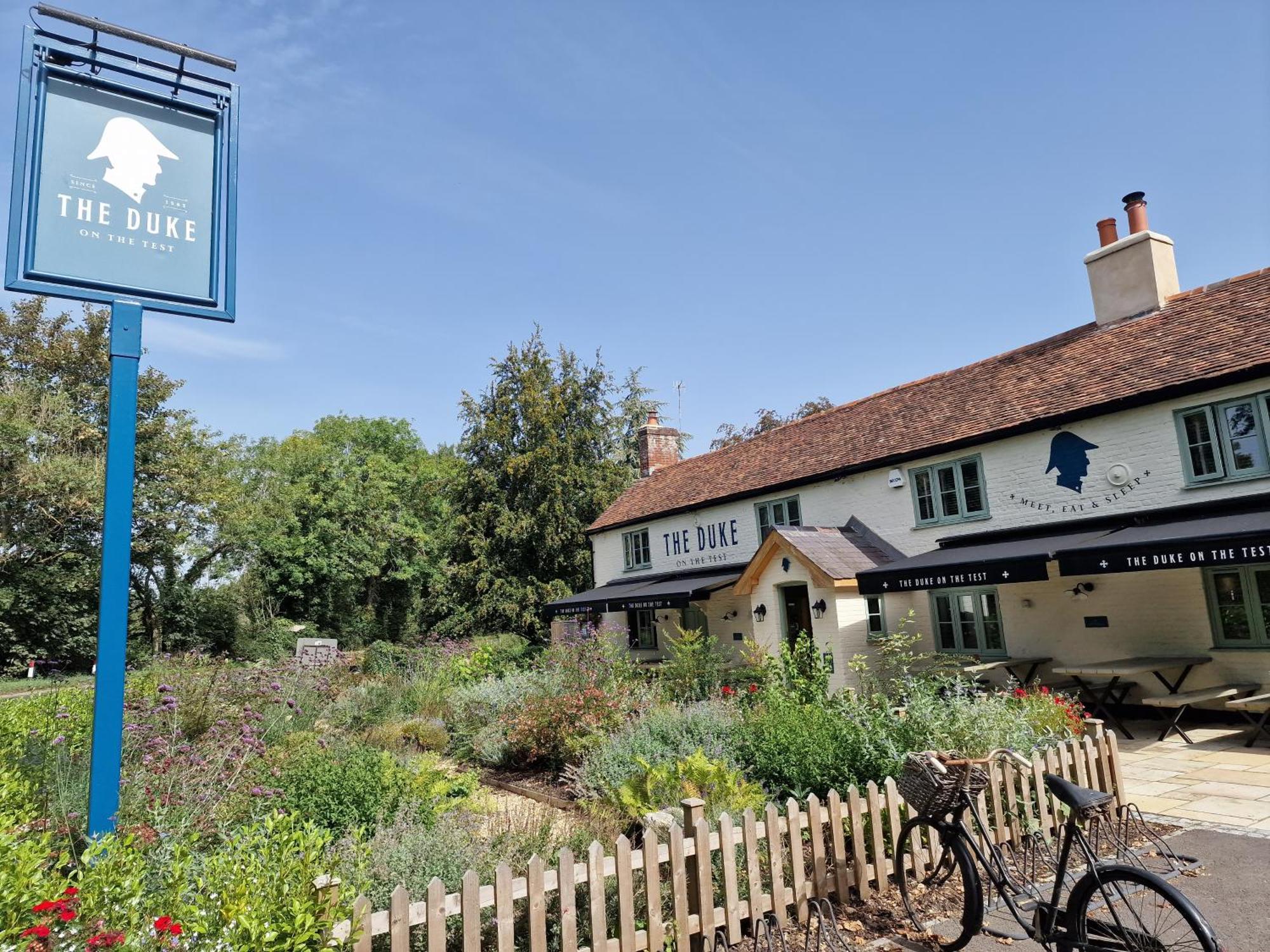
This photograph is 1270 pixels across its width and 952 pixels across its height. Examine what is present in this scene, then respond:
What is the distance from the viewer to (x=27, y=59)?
489 centimetres

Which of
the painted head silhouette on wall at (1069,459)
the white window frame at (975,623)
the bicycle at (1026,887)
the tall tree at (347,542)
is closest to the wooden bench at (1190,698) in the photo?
the white window frame at (975,623)

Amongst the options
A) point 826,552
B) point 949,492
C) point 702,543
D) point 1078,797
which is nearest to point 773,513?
point 702,543

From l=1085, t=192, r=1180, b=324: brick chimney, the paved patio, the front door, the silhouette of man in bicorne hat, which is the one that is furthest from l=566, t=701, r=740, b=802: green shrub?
l=1085, t=192, r=1180, b=324: brick chimney

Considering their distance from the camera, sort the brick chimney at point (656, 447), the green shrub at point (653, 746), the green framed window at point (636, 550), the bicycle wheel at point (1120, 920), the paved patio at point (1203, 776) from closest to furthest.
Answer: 1. the bicycle wheel at point (1120, 920)
2. the paved patio at point (1203, 776)
3. the green shrub at point (653, 746)
4. the green framed window at point (636, 550)
5. the brick chimney at point (656, 447)

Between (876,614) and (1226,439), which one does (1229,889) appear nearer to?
(1226,439)

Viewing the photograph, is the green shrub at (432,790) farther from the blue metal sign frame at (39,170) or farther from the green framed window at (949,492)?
the green framed window at (949,492)

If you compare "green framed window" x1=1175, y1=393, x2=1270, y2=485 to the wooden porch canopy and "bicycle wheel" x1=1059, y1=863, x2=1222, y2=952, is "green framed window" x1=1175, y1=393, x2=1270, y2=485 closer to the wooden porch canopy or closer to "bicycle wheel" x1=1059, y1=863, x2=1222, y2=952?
the wooden porch canopy

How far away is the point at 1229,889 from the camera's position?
15.6 feet

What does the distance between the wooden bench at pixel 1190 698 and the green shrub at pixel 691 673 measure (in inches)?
232

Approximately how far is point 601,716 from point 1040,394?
983 cm

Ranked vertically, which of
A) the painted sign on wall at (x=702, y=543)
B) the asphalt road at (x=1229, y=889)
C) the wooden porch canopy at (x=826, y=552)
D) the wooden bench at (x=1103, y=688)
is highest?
the painted sign on wall at (x=702, y=543)

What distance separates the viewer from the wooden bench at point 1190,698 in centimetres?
959

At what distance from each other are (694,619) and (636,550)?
3808 millimetres

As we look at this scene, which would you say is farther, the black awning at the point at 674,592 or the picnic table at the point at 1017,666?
the black awning at the point at 674,592
